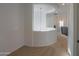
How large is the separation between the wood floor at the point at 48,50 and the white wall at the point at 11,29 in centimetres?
7

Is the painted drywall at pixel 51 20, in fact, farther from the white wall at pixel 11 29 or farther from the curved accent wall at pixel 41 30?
the white wall at pixel 11 29

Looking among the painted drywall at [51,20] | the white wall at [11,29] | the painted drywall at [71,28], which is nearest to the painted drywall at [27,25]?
the white wall at [11,29]

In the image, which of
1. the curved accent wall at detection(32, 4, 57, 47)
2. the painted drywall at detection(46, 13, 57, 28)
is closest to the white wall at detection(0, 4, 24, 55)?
the curved accent wall at detection(32, 4, 57, 47)

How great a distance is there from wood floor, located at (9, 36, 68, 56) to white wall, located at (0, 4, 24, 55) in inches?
2.7

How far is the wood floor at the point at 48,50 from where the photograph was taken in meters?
1.06

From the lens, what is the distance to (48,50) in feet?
3.62

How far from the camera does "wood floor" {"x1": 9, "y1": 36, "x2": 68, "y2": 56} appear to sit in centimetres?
106

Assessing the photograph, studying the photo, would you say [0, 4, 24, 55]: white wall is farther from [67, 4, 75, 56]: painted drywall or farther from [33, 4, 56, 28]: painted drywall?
[67, 4, 75, 56]: painted drywall

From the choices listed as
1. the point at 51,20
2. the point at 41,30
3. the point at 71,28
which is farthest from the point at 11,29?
the point at 71,28

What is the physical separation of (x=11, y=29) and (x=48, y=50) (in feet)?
1.36

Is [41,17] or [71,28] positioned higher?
[41,17]

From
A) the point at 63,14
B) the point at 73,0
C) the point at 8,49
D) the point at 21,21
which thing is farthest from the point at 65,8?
the point at 8,49

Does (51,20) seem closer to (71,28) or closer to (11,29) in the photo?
(71,28)

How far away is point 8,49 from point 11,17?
308 millimetres
